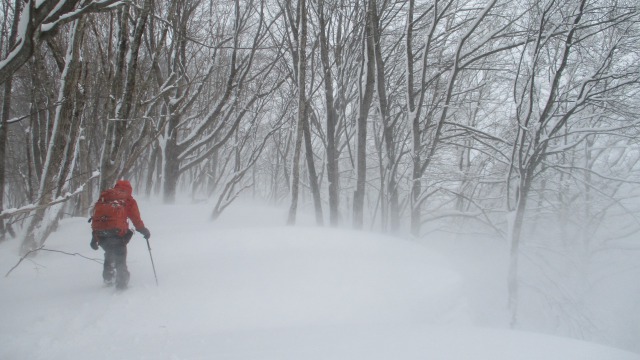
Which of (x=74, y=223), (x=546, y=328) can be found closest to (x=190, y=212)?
(x=74, y=223)

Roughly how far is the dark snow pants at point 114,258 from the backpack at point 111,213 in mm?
102

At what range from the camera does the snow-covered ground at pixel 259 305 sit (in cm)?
353

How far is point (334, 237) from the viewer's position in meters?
6.28

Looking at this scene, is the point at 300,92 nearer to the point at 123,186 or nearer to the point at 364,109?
the point at 364,109

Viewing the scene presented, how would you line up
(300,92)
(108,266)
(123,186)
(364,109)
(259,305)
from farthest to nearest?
(364,109) < (300,92) < (123,186) < (108,266) < (259,305)

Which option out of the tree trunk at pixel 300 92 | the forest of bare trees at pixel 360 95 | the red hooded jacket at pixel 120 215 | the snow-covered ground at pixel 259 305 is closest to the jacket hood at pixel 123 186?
the red hooded jacket at pixel 120 215

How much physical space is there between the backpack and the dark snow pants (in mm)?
102

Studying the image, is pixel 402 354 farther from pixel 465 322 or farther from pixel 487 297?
pixel 487 297

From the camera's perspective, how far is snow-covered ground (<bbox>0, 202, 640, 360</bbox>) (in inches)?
139

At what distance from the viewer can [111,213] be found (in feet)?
16.2

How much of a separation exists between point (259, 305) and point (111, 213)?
7.58ft

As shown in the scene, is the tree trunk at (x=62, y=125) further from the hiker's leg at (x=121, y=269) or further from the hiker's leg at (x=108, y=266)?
the hiker's leg at (x=121, y=269)

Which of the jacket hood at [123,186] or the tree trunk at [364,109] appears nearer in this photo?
the jacket hood at [123,186]

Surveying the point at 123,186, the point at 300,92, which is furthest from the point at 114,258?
the point at 300,92
